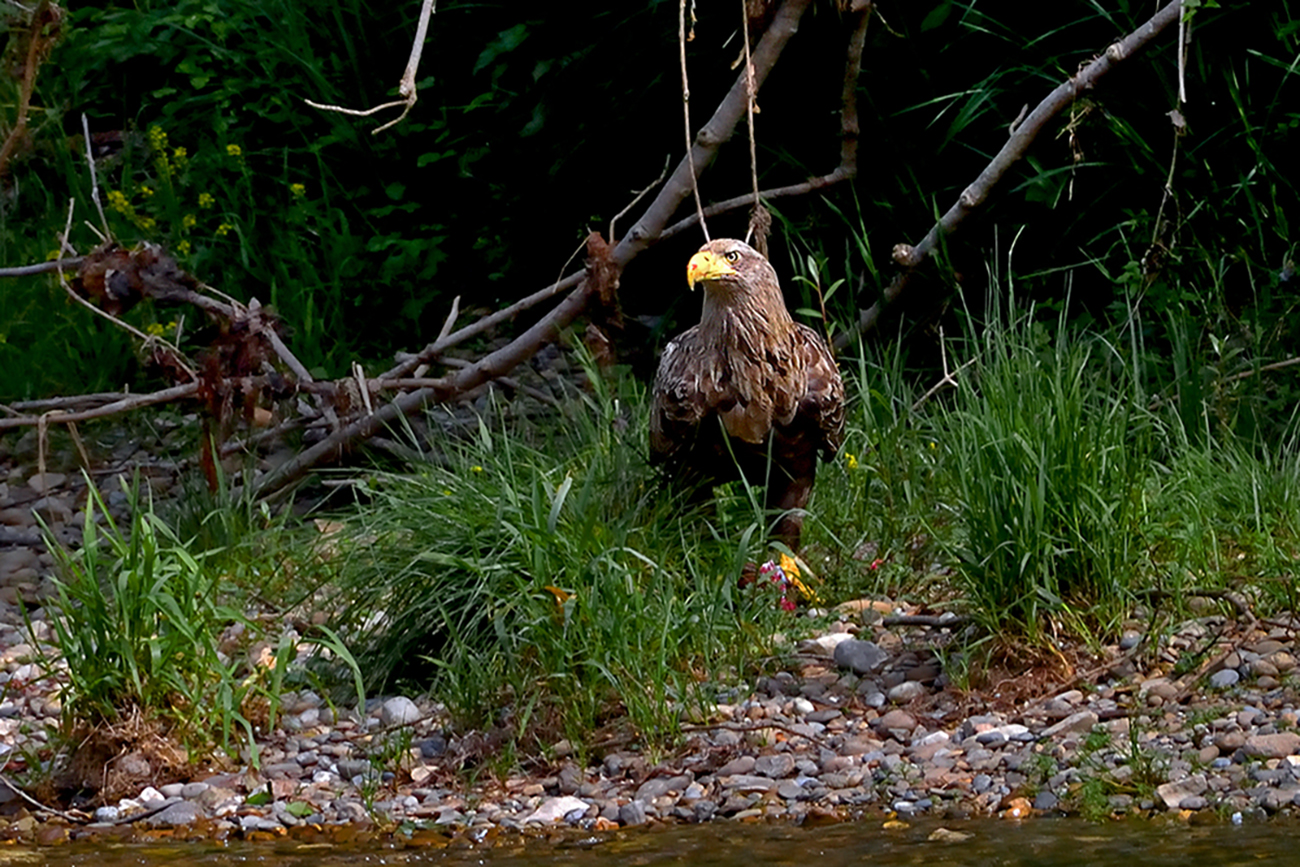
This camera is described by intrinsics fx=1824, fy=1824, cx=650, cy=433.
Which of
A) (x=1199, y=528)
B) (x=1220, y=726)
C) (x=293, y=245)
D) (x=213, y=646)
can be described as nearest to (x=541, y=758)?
(x=213, y=646)

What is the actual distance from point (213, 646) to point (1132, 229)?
353cm

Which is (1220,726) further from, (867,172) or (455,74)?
(455,74)

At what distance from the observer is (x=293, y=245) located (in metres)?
7.76

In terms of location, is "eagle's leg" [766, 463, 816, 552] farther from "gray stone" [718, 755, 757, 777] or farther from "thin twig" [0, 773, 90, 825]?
"thin twig" [0, 773, 90, 825]

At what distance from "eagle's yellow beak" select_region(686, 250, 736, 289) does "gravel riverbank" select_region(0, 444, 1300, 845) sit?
39.2 inches

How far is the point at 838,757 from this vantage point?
3.90 meters

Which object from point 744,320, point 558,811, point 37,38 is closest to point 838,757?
point 558,811

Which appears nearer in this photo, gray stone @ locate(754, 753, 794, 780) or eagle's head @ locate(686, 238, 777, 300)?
gray stone @ locate(754, 753, 794, 780)

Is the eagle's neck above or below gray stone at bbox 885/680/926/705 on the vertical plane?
above

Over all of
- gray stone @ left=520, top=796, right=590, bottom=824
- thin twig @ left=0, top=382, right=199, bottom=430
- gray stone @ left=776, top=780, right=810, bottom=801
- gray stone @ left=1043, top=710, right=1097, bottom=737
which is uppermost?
thin twig @ left=0, top=382, right=199, bottom=430

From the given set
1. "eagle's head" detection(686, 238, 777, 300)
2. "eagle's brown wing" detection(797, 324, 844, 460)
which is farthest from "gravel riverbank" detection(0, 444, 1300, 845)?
"eagle's head" detection(686, 238, 777, 300)

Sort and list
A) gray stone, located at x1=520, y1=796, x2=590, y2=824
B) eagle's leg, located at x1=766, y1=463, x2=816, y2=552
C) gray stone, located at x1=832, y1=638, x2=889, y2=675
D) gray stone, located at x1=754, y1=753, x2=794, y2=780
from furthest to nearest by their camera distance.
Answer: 1. eagle's leg, located at x1=766, y1=463, x2=816, y2=552
2. gray stone, located at x1=832, y1=638, x2=889, y2=675
3. gray stone, located at x1=754, y1=753, x2=794, y2=780
4. gray stone, located at x1=520, y1=796, x2=590, y2=824

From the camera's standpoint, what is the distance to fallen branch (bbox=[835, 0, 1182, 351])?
561 centimetres

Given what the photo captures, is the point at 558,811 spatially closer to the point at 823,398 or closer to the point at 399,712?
the point at 399,712
